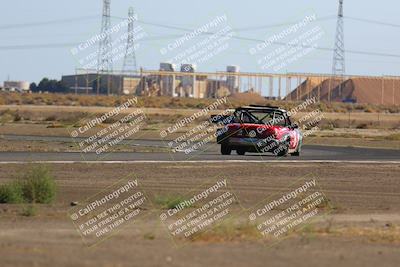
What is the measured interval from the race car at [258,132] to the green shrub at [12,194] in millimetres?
15556

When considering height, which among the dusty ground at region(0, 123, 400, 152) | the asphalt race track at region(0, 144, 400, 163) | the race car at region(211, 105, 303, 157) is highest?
the race car at region(211, 105, 303, 157)

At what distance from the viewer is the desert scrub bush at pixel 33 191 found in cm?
1978

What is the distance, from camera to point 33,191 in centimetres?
1997

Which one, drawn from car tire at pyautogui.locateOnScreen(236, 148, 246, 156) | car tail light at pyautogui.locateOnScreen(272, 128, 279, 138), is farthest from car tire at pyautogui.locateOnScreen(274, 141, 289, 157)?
car tire at pyautogui.locateOnScreen(236, 148, 246, 156)

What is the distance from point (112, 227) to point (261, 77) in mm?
135847

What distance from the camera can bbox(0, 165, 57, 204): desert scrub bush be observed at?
19.8 meters

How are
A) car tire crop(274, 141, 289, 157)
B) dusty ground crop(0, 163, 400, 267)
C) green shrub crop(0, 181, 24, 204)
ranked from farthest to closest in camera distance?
car tire crop(274, 141, 289, 157) < green shrub crop(0, 181, 24, 204) < dusty ground crop(0, 163, 400, 267)

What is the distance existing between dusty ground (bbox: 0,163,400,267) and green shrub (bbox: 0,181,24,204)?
0.80 meters

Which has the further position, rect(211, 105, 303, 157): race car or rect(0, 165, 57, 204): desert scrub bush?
rect(211, 105, 303, 157): race car

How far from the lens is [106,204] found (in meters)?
19.8

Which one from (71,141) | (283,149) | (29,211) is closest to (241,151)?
(283,149)

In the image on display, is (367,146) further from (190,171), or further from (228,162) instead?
(190,171)

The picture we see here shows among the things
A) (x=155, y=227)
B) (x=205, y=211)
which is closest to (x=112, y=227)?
(x=155, y=227)

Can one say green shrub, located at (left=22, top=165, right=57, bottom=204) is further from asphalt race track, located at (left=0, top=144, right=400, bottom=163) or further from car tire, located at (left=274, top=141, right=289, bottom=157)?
car tire, located at (left=274, top=141, right=289, bottom=157)
